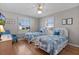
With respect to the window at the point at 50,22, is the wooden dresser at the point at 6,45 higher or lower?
lower

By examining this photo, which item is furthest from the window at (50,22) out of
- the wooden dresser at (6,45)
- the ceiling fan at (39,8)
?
the wooden dresser at (6,45)

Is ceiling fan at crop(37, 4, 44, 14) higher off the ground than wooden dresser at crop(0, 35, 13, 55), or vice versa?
ceiling fan at crop(37, 4, 44, 14)

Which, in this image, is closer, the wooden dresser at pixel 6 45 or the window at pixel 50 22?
the wooden dresser at pixel 6 45

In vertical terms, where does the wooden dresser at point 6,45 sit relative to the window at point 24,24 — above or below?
below

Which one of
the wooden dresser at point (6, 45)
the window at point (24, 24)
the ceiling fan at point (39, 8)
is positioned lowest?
the wooden dresser at point (6, 45)

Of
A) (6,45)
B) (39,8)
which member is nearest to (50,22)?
(39,8)

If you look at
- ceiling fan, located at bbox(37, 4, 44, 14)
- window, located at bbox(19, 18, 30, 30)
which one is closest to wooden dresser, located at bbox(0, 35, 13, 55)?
window, located at bbox(19, 18, 30, 30)

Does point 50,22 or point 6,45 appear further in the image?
point 50,22

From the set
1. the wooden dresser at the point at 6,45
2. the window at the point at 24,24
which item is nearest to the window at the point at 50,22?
the window at the point at 24,24

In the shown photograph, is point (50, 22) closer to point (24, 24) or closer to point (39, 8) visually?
point (39, 8)

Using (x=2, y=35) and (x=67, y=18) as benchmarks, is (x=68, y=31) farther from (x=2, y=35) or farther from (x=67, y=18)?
(x=2, y=35)

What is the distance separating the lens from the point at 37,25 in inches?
61.1

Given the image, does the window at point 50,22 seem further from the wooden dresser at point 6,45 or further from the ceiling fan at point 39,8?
the wooden dresser at point 6,45

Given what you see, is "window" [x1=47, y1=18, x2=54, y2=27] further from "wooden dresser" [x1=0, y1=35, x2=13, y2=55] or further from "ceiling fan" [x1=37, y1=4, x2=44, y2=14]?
"wooden dresser" [x1=0, y1=35, x2=13, y2=55]
